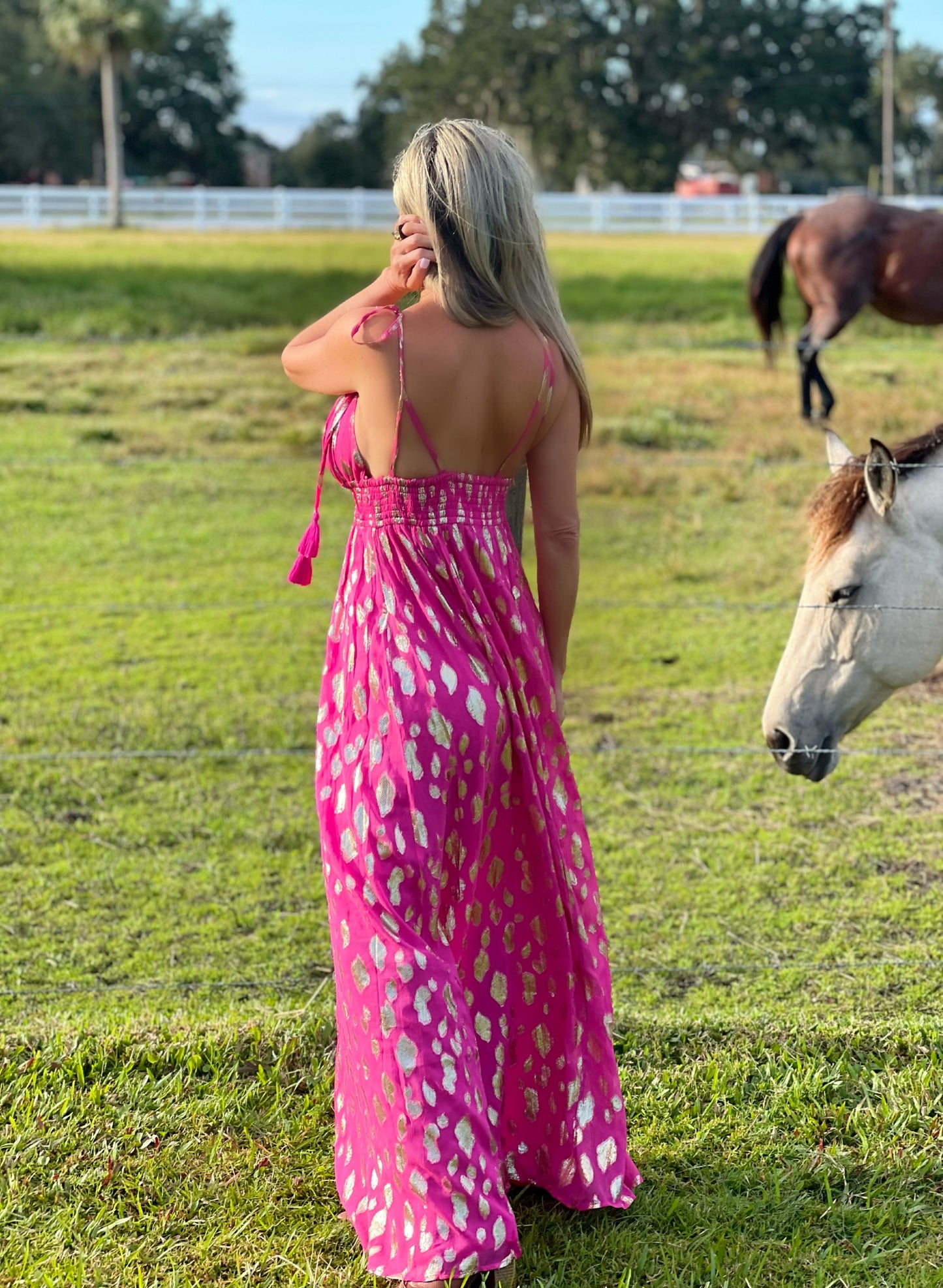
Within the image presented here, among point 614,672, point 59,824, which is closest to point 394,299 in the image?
point 59,824

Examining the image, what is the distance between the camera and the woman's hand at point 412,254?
1.74m

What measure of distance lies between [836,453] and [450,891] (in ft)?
4.85

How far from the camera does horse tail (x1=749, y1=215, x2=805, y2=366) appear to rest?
9.67 meters

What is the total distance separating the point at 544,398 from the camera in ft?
5.96

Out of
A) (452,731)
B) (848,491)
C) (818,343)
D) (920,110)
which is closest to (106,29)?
(818,343)

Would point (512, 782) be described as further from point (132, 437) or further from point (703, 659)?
point (132, 437)

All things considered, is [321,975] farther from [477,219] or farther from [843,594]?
[477,219]

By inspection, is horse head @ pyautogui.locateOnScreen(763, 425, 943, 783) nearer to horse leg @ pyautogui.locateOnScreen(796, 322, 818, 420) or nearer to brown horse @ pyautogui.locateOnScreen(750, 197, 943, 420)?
horse leg @ pyautogui.locateOnScreen(796, 322, 818, 420)

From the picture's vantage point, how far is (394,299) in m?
1.85

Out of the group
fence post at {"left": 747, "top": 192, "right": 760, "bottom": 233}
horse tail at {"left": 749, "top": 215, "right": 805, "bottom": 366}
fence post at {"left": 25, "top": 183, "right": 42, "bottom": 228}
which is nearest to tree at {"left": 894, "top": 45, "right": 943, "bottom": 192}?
fence post at {"left": 747, "top": 192, "right": 760, "bottom": 233}

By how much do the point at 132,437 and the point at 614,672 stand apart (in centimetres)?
502

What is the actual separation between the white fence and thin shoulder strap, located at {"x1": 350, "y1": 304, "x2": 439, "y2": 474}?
2242cm

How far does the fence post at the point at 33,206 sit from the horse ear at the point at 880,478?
2278cm

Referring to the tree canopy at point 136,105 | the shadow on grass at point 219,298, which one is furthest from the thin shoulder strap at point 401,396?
the tree canopy at point 136,105
